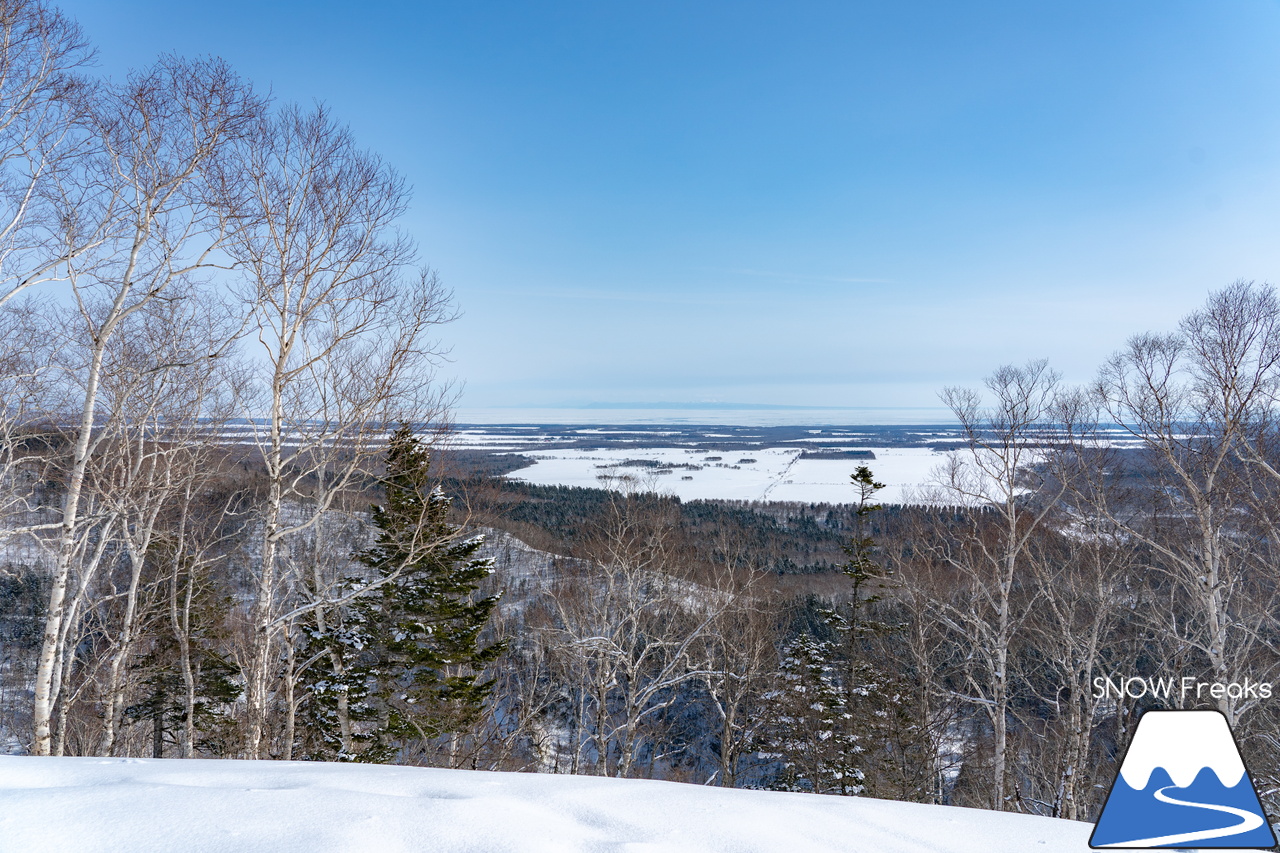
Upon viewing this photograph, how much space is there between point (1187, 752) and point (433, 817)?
2711 mm

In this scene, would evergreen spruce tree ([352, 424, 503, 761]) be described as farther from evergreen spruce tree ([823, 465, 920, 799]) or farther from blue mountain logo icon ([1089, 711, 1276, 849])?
blue mountain logo icon ([1089, 711, 1276, 849])

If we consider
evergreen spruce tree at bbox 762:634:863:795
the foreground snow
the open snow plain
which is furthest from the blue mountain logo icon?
the open snow plain

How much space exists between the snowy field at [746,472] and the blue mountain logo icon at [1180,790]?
169 feet

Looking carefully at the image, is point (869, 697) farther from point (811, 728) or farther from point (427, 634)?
point (427, 634)

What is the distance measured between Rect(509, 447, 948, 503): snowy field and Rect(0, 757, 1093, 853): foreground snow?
50.5 metres

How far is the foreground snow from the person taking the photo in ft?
7.30

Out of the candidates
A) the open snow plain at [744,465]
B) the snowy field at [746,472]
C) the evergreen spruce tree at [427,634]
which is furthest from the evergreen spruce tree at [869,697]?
the snowy field at [746,472]

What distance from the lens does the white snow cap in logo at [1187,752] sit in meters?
1.97

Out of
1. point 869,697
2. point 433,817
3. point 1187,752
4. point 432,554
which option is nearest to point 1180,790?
point 1187,752

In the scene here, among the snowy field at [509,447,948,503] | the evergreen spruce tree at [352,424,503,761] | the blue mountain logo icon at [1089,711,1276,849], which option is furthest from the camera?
the snowy field at [509,447,948,503]

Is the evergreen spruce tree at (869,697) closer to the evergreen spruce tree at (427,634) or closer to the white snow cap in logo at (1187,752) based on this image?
the evergreen spruce tree at (427,634)

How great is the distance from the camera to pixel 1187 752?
6.51ft
